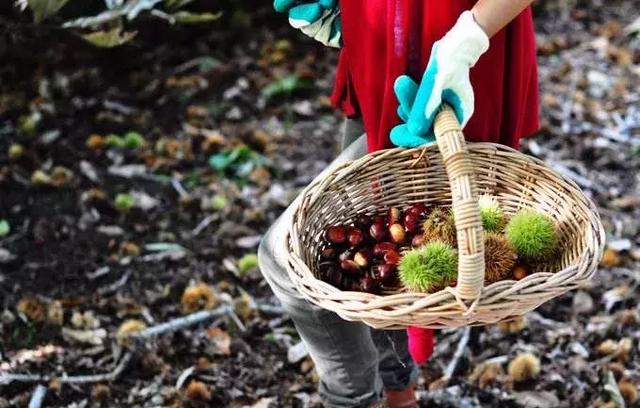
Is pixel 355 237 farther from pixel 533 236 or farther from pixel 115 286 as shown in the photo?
pixel 115 286

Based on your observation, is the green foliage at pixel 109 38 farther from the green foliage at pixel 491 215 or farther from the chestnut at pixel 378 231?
the green foliage at pixel 491 215

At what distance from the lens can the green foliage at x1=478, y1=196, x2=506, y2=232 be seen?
1674mm

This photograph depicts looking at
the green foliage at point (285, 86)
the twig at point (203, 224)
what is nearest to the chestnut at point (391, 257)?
the twig at point (203, 224)

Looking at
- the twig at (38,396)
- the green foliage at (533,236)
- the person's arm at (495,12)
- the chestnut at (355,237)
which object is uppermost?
the person's arm at (495,12)

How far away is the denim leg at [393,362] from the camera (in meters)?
2.00

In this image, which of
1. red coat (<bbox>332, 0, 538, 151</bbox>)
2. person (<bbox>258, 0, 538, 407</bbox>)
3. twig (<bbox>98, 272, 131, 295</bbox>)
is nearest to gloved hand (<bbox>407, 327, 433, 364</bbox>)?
person (<bbox>258, 0, 538, 407</bbox>)

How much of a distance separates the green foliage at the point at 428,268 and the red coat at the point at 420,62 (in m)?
0.28

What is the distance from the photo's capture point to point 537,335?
95.2 inches

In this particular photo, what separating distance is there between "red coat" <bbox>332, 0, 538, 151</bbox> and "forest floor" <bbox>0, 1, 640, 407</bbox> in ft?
1.98

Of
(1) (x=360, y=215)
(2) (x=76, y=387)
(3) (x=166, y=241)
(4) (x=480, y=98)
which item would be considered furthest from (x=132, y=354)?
(4) (x=480, y=98)

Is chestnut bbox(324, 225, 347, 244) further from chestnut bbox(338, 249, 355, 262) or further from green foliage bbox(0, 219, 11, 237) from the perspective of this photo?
green foliage bbox(0, 219, 11, 237)

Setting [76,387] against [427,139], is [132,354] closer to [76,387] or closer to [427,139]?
[76,387]

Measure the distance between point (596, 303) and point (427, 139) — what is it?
47.4 inches

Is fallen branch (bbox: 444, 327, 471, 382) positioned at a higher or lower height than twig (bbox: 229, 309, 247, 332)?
higher
